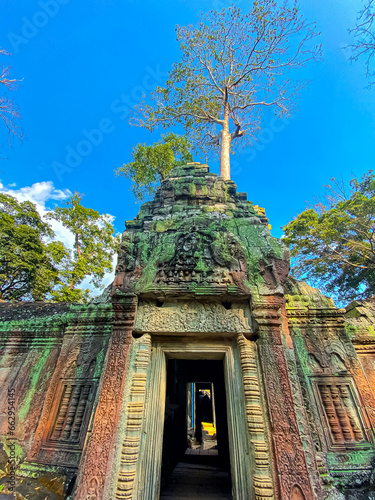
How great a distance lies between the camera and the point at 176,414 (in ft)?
23.0

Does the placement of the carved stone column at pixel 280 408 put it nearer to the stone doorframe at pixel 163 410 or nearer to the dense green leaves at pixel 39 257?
the stone doorframe at pixel 163 410

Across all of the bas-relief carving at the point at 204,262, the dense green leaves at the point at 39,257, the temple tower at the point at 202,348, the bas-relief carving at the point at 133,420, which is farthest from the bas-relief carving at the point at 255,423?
the dense green leaves at the point at 39,257

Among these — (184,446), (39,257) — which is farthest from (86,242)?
(184,446)

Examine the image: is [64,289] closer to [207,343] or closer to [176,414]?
[176,414]

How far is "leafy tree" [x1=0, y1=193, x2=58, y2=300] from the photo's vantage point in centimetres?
1414

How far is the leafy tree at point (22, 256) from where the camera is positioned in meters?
14.1

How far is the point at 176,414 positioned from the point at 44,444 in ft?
13.8

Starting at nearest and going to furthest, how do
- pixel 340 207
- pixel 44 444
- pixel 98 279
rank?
pixel 44 444
pixel 340 207
pixel 98 279

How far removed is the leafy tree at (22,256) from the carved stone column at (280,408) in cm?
1497

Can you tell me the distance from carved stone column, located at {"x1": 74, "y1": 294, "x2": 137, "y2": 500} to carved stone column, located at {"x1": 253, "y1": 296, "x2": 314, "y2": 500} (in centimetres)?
179

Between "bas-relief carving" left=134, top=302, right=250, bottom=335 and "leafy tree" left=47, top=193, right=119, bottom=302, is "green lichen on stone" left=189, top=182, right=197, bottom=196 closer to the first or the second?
"bas-relief carving" left=134, top=302, right=250, bottom=335

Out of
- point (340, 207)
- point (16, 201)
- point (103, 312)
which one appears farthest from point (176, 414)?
point (16, 201)

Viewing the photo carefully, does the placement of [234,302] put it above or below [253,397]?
above

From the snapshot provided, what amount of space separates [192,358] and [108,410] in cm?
141
